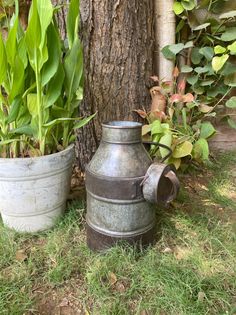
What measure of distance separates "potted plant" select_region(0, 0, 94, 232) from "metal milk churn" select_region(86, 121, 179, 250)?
0.21 metres

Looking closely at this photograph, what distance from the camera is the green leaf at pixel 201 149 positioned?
1.49m

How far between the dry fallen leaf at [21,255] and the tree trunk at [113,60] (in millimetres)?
595

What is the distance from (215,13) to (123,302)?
169cm

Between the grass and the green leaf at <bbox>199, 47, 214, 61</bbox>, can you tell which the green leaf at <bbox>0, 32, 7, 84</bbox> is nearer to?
the grass

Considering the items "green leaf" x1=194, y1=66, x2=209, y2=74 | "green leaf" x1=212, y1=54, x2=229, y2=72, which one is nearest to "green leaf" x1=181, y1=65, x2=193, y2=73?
"green leaf" x1=194, y1=66, x2=209, y2=74

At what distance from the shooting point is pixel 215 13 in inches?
68.4

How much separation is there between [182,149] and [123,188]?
22.3 inches

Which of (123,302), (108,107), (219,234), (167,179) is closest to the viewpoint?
(123,302)

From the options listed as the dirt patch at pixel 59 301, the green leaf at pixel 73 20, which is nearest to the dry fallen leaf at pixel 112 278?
the dirt patch at pixel 59 301

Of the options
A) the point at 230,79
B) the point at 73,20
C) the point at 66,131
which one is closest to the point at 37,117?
the point at 66,131

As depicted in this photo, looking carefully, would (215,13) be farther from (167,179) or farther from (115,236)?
(115,236)

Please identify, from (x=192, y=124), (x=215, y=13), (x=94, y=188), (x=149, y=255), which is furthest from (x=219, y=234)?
(x=215, y=13)

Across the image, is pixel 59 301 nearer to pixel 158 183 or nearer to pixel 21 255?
pixel 21 255

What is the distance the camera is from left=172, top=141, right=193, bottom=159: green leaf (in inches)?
56.3
